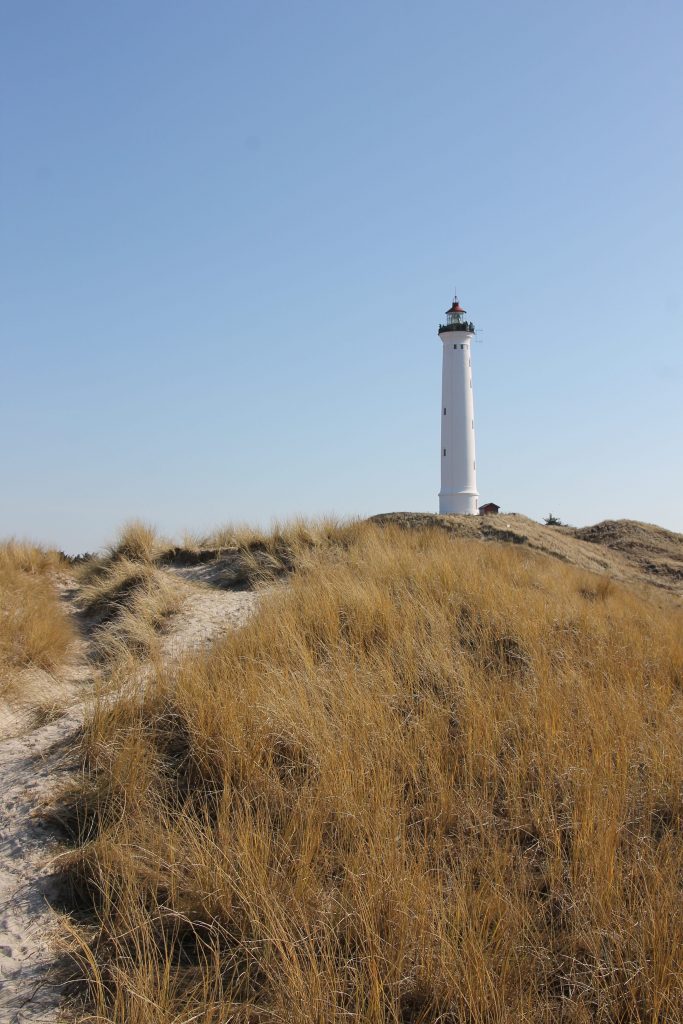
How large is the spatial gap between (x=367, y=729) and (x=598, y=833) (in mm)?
1382

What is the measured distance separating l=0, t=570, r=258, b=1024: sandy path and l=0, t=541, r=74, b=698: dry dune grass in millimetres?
368

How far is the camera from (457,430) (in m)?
27.2

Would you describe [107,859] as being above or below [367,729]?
below

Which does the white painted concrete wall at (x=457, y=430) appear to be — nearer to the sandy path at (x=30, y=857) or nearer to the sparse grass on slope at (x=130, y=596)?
the sparse grass on slope at (x=130, y=596)

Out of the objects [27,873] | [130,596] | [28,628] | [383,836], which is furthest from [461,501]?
[27,873]

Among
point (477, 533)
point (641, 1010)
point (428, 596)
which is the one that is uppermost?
point (477, 533)

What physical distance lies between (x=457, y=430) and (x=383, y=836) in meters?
24.8

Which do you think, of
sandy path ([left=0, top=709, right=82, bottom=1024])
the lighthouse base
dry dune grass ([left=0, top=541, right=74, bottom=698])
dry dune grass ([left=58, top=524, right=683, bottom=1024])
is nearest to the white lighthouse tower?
the lighthouse base

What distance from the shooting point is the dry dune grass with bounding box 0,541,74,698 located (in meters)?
6.35

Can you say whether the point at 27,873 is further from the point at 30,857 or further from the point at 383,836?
the point at 383,836

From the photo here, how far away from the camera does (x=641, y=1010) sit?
2549 millimetres

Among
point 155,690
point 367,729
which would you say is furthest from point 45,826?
point 367,729

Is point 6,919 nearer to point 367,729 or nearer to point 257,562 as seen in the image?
point 367,729

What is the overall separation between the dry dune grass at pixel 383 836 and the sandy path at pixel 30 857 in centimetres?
14
